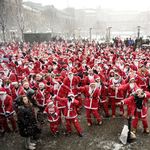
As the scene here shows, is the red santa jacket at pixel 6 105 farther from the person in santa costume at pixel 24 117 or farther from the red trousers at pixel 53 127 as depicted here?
the red trousers at pixel 53 127

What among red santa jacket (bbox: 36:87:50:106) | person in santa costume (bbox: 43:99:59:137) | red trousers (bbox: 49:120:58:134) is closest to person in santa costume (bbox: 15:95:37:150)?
person in santa costume (bbox: 43:99:59:137)

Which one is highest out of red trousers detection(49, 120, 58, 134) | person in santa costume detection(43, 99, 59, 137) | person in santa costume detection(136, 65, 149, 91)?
person in santa costume detection(136, 65, 149, 91)

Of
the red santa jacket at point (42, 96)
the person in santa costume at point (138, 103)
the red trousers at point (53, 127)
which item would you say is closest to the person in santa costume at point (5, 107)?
the red santa jacket at point (42, 96)

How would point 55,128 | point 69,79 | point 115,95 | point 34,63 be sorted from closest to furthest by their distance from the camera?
1. point 55,128
2. point 115,95
3. point 69,79
4. point 34,63

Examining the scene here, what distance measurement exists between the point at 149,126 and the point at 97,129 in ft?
5.74

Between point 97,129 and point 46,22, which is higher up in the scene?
point 46,22

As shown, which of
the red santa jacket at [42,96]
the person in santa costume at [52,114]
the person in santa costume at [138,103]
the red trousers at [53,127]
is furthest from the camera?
the red santa jacket at [42,96]

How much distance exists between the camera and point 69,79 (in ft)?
19.5

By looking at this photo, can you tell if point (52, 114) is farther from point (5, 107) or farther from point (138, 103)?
point (138, 103)

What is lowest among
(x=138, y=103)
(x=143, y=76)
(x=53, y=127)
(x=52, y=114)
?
(x=53, y=127)

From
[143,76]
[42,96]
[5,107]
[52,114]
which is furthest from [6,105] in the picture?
[143,76]

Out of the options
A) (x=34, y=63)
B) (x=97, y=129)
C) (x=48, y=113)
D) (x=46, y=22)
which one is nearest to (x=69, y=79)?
(x=48, y=113)

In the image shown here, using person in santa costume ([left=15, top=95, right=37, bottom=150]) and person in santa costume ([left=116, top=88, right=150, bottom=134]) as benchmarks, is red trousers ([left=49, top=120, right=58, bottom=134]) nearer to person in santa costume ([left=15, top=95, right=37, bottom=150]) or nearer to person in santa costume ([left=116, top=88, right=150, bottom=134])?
person in santa costume ([left=15, top=95, right=37, bottom=150])

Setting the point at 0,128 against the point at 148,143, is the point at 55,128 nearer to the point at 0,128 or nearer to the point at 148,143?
the point at 0,128
